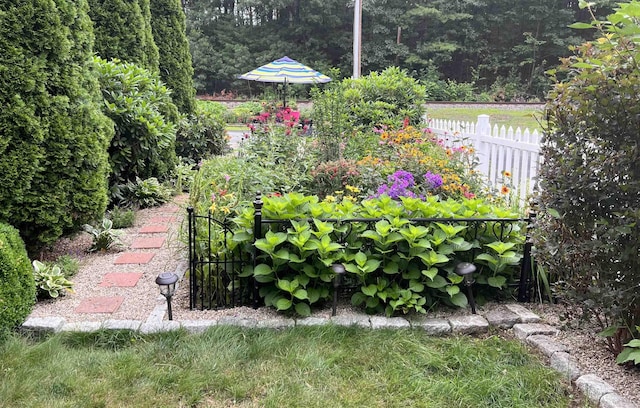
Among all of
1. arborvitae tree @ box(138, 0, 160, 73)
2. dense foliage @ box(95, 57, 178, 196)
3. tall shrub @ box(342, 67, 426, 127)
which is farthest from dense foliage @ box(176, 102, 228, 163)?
tall shrub @ box(342, 67, 426, 127)

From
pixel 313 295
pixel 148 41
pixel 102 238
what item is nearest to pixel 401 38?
pixel 148 41

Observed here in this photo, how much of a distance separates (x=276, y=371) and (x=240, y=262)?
34.5 inches

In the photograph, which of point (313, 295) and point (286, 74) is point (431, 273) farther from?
point (286, 74)

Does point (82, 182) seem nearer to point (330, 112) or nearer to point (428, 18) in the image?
point (330, 112)

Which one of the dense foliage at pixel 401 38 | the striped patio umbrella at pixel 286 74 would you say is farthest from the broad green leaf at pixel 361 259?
the dense foliage at pixel 401 38

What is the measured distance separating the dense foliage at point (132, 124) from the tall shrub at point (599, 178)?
4.09 m

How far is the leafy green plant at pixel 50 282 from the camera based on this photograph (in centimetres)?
315

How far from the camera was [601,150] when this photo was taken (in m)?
2.22

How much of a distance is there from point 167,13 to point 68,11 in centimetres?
452

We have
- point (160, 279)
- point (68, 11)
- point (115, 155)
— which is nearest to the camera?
point (160, 279)

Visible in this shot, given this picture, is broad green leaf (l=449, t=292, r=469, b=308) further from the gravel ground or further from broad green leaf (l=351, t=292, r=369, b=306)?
broad green leaf (l=351, t=292, r=369, b=306)

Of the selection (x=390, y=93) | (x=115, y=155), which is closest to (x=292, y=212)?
(x=115, y=155)

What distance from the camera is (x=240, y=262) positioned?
3068mm

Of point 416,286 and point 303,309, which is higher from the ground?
point 416,286
